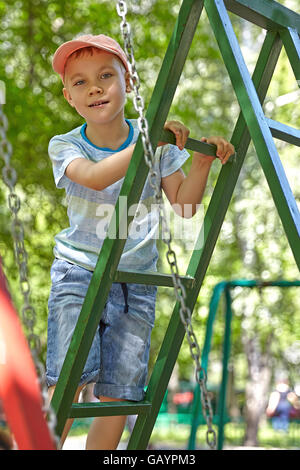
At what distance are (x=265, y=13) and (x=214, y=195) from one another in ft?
2.12

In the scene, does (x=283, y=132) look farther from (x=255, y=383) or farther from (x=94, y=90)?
(x=255, y=383)

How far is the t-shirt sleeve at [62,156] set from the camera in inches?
92.7

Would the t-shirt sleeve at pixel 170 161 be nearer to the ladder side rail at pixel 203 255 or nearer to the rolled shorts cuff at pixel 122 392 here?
the ladder side rail at pixel 203 255

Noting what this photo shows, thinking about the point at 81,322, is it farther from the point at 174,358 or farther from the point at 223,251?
the point at 223,251

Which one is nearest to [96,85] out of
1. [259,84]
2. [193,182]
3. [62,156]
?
[62,156]

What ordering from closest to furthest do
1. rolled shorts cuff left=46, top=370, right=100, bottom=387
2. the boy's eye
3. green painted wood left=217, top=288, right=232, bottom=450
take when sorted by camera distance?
1. rolled shorts cuff left=46, top=370, right=100, bottom=387
2. the boy's eye
3. green painted wood left=217, top=288, right=232, bottom=450

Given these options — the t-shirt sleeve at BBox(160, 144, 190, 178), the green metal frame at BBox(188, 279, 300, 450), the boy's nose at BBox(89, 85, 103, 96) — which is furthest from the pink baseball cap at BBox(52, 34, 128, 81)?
the green metal frame at BBox(188, 279, 300, 450)

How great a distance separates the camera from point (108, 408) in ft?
7.09

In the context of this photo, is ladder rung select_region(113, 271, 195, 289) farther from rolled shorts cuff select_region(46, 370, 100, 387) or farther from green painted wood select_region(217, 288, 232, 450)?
green painted wood select_region(217, 288, 232, 450)

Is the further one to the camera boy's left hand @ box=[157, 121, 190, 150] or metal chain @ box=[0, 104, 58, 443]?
boy's left hand @ box=[157, 121, 190, 150]

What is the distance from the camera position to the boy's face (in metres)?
2.39

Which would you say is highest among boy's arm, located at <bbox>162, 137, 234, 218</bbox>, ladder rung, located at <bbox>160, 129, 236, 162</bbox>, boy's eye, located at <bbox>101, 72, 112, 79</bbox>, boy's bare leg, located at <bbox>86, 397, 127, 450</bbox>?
boy's eye, located at <bbox>101, 72, 112, 79</bbox>

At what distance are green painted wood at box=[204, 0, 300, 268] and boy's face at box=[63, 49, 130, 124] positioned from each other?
16.2 inches

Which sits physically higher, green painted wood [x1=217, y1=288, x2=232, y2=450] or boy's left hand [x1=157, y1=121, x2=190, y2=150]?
boy's left hand [x1=157, y1=121, x2=190, y2=150]
